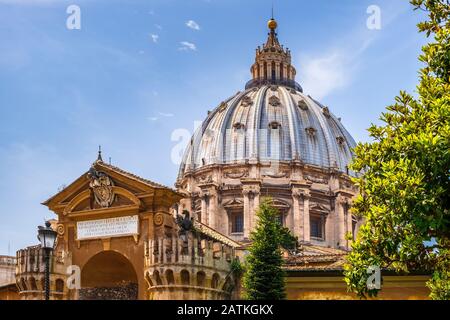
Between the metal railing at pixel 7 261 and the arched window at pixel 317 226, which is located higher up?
the arched window at pixel 317 226

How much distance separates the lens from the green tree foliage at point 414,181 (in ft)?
53.0

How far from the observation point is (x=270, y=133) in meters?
76.6

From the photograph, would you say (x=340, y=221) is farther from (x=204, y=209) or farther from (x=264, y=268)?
(x=264, y=268)

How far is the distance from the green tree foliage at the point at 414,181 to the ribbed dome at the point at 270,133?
53615 millimetres

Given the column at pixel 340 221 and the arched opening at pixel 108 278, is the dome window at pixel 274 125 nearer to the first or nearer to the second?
the column at pixel 340 221

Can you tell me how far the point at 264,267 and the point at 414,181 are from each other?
14677 mm

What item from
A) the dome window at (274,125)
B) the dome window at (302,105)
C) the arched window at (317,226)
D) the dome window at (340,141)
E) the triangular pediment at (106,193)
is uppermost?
the dome window at (302,105)

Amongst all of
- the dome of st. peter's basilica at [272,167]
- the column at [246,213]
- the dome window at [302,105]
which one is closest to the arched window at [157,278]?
the dome of st. peter's basilica at [272,167]

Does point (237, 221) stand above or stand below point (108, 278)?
above

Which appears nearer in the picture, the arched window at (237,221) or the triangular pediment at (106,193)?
the triangular pediment at (106,193)

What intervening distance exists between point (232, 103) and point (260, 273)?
180 ft

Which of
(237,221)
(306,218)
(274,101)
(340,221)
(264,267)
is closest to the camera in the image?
(264,267)

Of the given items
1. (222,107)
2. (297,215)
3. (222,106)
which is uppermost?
(222,106)

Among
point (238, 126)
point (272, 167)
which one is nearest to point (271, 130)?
point (238, 126)
